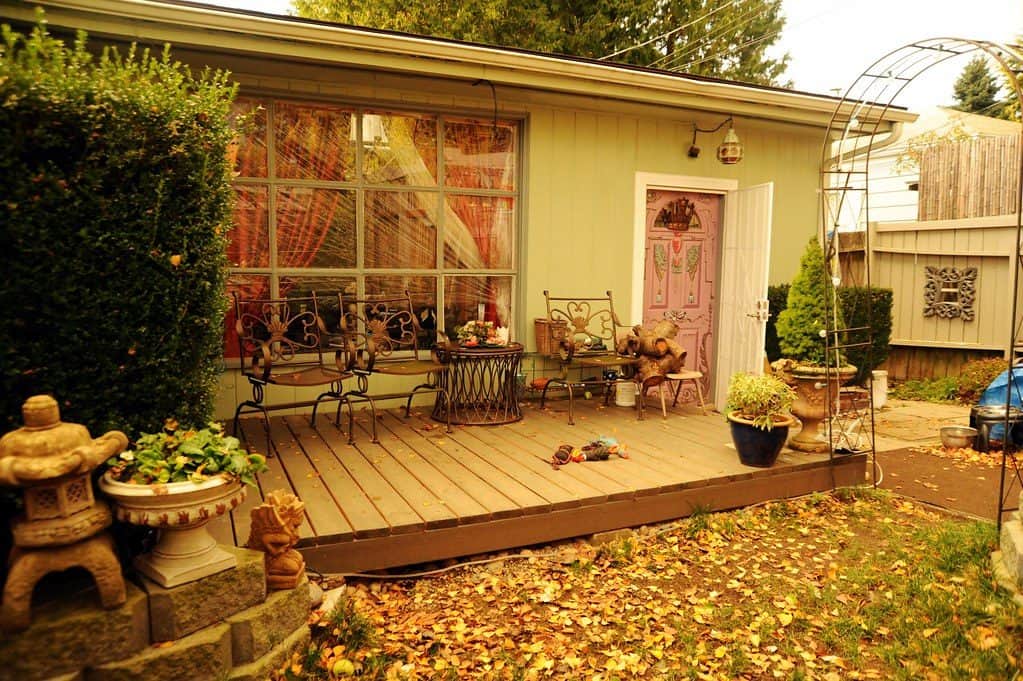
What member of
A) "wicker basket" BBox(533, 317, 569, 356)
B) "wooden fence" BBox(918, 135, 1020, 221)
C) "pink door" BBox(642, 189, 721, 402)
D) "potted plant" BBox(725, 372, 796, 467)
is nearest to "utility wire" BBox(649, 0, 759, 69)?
"wooden fence" BBox(918, 135, 1020, 221)

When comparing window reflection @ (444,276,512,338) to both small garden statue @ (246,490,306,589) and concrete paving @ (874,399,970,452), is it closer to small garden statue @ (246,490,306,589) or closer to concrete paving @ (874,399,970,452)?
small garden statue @ (246,490,306,589)

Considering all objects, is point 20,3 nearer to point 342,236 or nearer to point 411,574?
point 342,236

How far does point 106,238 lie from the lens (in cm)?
237

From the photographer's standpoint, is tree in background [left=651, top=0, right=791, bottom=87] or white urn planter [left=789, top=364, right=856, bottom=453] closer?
white urn planter [left=789, top=364, right=856, bottom=453]

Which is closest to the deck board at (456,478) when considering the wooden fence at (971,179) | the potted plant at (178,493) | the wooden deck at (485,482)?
the wooden deck at (485,482)

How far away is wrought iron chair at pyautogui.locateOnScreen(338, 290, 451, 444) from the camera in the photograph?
4938 mm

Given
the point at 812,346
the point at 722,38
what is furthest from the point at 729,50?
the point at 812,346

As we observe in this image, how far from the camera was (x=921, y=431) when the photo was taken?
641 centimetres

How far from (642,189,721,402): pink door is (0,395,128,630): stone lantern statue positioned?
5.16 meters

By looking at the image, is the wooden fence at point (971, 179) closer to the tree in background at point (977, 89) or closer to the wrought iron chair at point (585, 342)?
the wrought iron chair at point (585, 342)

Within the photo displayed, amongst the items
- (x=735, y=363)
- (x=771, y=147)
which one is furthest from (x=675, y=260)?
(x=771, y=147)

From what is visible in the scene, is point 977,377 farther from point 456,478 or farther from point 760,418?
point 456,478

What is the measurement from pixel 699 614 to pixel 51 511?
8.33 feet

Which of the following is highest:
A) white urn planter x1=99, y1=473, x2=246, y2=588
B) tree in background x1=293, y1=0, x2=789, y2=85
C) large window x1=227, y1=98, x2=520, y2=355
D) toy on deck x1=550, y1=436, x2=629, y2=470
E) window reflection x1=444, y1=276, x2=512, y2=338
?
tree in background x1=293, y1=0, x2=789, y2=85
